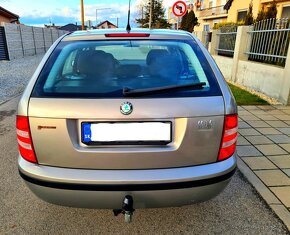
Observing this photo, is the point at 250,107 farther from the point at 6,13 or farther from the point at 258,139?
the point at 6,13

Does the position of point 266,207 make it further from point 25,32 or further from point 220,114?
point 25,32

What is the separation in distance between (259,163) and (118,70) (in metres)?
2.29

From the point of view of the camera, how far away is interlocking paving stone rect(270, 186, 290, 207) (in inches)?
106

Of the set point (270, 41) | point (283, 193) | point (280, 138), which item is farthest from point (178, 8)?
point (283, 193)

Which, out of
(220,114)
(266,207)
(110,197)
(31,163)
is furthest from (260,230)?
(31,163)

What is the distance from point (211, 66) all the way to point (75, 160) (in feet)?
4.05

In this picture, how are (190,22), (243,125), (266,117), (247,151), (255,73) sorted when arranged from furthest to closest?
(190,22) → (255,73) → (266,117) → (243,125) → (247,151)

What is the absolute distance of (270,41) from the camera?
722cm

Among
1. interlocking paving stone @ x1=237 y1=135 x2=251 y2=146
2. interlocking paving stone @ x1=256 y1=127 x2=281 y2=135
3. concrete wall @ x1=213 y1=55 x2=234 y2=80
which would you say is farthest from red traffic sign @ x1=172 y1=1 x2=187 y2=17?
interlocking paving stone @ x1=237 y1=135 x2=251 y2=146

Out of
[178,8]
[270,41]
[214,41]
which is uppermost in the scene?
[178,8]

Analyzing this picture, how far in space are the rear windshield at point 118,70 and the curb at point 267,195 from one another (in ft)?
4.53

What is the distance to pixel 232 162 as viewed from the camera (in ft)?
6.79

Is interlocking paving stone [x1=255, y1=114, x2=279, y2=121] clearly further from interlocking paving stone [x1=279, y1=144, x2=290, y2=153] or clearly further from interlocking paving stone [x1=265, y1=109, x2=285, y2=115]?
interlocking paving stone [x1=279, y1=144, x2=290, y2=153]

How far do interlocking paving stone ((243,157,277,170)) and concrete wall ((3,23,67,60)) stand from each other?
15.9 m
